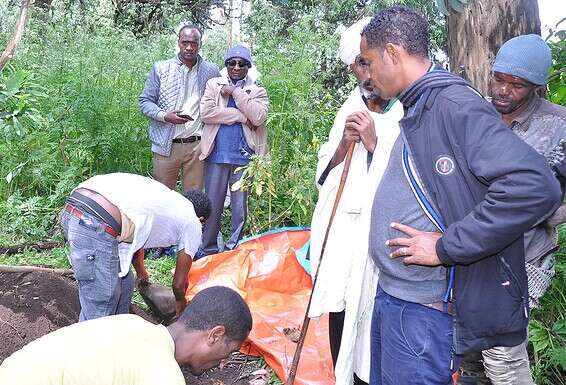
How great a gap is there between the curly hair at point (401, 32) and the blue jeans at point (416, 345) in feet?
2.75

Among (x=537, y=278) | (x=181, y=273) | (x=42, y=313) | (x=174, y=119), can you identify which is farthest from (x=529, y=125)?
(x=174, y=119)

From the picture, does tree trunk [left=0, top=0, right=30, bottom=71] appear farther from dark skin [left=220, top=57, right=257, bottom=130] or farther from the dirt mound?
dark skin [left=220, top=57, right=257, bottom=130]

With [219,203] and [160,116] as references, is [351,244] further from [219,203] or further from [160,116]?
[160,116]

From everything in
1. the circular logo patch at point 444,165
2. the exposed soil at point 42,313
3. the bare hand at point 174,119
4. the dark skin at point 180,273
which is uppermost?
the circular logo patch at point 444,165

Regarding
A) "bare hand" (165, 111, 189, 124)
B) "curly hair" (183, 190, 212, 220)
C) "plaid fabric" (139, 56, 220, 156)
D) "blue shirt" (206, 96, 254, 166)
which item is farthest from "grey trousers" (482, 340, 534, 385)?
"plaid fabric" (139, 56, 220, 156)

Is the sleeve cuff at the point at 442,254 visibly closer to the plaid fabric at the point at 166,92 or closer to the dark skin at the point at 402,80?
the dark skin at the point at 402,80

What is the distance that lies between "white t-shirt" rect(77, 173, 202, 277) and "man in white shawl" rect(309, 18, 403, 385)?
685 millimetres

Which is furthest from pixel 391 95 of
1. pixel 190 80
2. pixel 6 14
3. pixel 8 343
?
pixel 6 14

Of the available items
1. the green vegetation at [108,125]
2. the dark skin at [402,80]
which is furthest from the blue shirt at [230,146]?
the dark skin at [402,80]

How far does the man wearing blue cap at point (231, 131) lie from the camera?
548 cm

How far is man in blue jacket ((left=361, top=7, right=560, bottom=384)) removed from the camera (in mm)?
1884

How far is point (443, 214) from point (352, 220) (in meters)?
1.06

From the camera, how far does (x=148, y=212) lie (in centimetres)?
340

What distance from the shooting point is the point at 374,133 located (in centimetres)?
294
